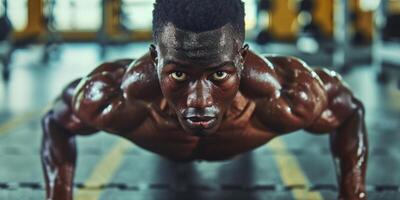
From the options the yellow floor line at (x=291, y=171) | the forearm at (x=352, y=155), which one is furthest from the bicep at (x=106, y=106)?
the yellow floor line at (x=291, y=171)

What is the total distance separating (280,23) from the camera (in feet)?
51.1

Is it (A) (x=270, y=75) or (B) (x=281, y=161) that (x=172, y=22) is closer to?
(A) (x=270, y=75)

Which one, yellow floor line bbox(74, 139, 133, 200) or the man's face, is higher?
the man's face

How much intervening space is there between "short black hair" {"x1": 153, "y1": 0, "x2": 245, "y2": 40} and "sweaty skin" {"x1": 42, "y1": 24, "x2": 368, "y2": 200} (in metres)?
0.16

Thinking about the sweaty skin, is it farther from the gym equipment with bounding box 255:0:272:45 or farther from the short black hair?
the gym equipment with bounding box 255:0:272:45

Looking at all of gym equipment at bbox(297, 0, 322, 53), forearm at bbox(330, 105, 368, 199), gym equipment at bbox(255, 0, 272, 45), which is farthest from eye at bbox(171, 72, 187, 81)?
gym equipment at bbox(297, 0, 322, 53)

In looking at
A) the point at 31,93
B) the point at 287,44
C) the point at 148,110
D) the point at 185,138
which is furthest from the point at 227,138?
the point at 287,44

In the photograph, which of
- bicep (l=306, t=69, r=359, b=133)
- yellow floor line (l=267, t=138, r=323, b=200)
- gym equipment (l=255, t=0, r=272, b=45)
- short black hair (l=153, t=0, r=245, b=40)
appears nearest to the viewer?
short black hair (l=153, t=0, r=245, b=40)

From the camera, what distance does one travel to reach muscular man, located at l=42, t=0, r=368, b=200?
6.16 feet

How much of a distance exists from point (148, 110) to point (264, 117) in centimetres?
42

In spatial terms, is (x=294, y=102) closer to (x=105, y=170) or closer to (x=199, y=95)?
(x=199, y=95)

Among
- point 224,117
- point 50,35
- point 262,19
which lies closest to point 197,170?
point 224,117

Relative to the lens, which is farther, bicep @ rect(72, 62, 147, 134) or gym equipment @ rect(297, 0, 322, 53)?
gym equipment @ rect(297, 0, 322, 53)

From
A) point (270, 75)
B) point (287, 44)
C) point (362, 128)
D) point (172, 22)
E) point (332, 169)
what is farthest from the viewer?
point (287, 44)
